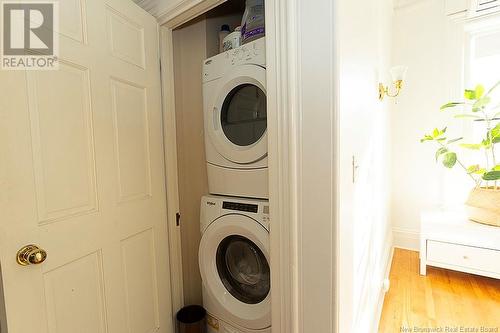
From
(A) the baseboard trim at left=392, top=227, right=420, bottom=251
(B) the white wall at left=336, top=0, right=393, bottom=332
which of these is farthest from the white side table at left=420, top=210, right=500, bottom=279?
(B) the white wall at left=336, top=0, right=393, bottom=332

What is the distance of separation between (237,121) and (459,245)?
6.62 ft

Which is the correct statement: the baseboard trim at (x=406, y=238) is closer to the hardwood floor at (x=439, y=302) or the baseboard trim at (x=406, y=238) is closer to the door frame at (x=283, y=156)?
the hardwood floor at (x=439, y=302)

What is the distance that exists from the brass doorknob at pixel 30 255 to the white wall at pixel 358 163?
3.23 feet

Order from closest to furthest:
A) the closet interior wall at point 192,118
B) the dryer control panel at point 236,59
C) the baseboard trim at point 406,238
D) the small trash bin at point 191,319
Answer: the dryer control panel at point 236,59
the small trash bin at point 191,319
the closet interior wall at point 192,118
the baseboard trim at point 406,238

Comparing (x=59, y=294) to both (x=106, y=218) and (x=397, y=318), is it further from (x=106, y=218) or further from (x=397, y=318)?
(x=397, y=318)

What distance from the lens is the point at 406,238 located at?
2672mm

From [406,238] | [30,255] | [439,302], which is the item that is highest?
[30,255]

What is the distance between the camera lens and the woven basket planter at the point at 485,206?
6.18 ft

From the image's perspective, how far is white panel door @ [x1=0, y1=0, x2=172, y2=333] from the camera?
771 millimetres

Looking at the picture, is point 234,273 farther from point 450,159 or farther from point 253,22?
point 450,159

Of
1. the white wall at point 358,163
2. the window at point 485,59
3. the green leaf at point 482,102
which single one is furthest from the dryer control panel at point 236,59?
the window at point 485,59

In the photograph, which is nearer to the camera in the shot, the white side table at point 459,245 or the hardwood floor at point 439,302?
the hardwood floor at point 439,302

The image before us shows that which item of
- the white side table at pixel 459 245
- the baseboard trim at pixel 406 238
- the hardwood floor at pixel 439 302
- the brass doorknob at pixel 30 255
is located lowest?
the hardwood floor at pixel 439 302

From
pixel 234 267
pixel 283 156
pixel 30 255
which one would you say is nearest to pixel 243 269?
pixel 234 267
